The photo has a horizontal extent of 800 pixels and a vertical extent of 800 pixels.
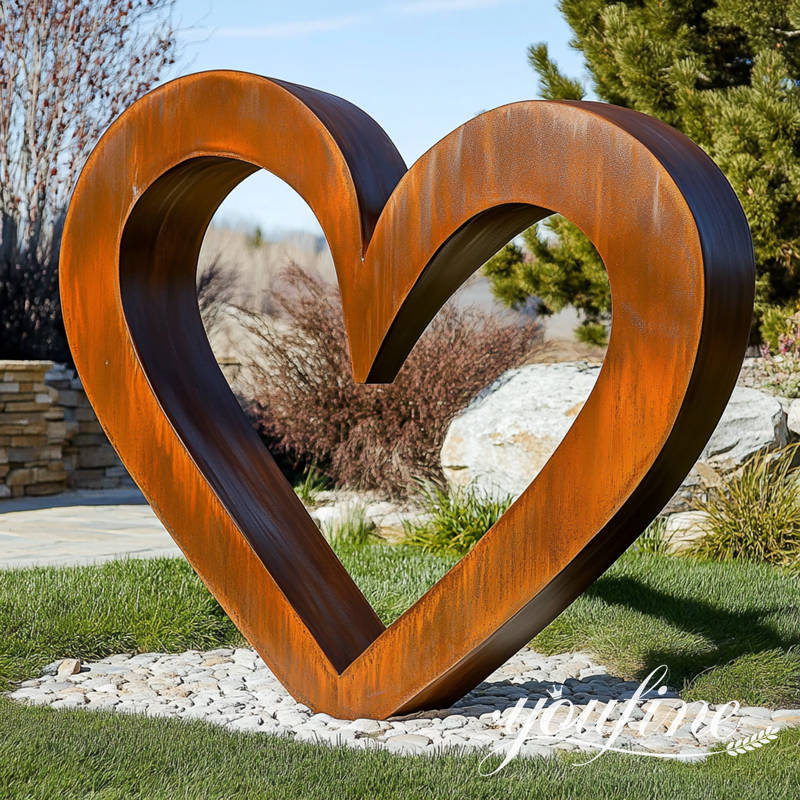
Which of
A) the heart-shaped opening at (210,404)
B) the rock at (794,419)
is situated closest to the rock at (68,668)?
the heart-shaped opening at (210,404)

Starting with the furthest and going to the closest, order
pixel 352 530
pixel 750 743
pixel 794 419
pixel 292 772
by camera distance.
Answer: pixel 794 419 → pixel 352 530 → pixel 750 743 → pixel 292 772

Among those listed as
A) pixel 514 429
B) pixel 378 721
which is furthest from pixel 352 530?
pixel 378 721

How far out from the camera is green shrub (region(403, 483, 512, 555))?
7.03 meters

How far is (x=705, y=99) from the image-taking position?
11.7 m

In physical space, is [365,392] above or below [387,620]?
above

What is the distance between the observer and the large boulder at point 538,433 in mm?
7676

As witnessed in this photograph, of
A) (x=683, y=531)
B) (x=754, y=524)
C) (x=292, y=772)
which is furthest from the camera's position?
(x=683, y=531)

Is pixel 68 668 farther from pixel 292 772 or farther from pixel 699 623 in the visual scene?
pixel 699 623

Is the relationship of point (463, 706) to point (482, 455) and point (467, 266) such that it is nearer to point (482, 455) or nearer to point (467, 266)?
point (467, 266)

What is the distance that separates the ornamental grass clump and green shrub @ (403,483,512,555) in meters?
1.34

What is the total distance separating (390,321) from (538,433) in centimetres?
449

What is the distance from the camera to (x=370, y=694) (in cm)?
365

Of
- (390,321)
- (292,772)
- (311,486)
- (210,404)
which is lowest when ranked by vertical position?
(311,486)

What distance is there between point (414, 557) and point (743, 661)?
2567 millimetres
